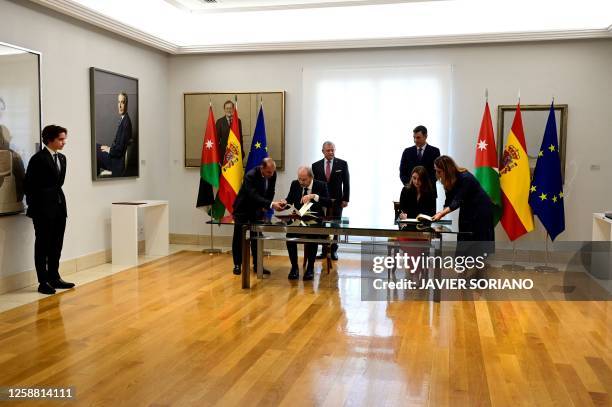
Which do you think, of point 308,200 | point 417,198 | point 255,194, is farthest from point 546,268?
point 255,194

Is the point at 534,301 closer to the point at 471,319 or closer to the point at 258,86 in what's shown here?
the point at 471,319

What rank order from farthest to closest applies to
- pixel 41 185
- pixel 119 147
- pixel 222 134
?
pixel 222 134, pixel 119 147, pixel 41 185

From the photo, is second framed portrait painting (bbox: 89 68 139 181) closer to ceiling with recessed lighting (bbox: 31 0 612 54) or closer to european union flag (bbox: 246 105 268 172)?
ceiling with recessed lighting (bbox: 31 0 612 54)

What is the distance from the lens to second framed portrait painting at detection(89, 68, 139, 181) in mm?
7629

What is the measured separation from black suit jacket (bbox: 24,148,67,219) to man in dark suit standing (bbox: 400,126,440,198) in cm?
433

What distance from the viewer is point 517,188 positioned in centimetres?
777

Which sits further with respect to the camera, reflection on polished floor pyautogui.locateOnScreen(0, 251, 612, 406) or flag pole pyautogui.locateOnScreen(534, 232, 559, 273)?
flag pole pyautogui.locateOnScreen(534, 232, 559, 273)

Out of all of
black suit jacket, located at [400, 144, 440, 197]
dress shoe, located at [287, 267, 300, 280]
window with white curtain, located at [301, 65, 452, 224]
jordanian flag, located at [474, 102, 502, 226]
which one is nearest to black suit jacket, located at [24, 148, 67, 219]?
dress shoe, located at [287, 267, 300, 280]

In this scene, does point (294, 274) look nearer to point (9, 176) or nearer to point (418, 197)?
point (418, 197)

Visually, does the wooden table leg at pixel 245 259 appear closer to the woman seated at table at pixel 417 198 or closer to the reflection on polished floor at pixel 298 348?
the reflection on polished floor at pixel 298 348

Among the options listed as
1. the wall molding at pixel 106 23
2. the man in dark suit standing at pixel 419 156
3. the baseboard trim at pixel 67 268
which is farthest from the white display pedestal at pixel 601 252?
the wall molding at pixel 106 23

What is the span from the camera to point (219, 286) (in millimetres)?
6641

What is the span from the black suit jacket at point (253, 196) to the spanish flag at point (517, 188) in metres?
3.15

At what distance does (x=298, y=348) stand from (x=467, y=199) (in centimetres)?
274
